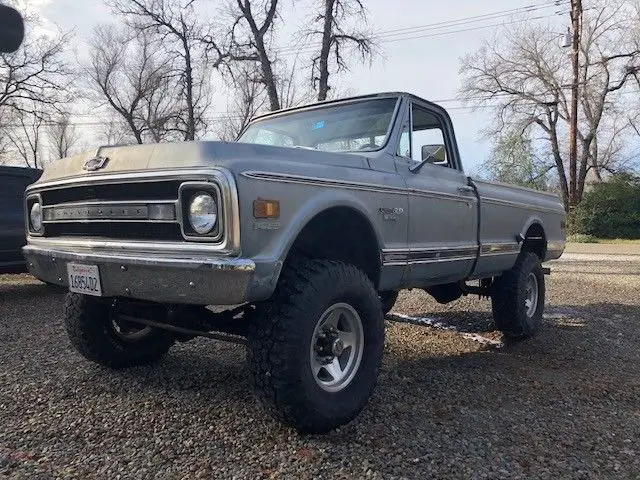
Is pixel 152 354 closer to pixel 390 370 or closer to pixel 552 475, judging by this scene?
pixel 390 370

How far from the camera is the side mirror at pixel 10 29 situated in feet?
9.69

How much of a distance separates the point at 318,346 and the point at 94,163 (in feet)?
5.41

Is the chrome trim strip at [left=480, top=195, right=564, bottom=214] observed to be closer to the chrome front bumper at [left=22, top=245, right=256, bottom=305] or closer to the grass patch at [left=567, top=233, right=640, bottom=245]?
the chrome front bumper at [left=22, top=245, right=256, bottom=305]

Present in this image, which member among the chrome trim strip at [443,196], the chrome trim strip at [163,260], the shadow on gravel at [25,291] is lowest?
the shadow on gravel at [25,291]

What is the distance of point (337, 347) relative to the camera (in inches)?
130

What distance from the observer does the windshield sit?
4270 mm

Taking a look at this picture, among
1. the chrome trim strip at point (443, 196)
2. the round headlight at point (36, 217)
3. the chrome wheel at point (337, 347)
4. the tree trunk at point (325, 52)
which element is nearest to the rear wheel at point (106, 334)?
the round headlight at point (36, 217)

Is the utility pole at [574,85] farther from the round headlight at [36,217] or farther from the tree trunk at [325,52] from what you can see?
the round headlight at [36,217]

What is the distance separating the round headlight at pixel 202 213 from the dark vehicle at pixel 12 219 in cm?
599

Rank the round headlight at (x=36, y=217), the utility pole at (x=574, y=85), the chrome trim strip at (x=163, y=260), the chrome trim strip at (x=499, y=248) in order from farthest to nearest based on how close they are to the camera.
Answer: the utility pole at (x=574, y=85), the chrome trim strip at (x=499, y=248), the round headlight at (x=36, y=217), the chrome trim strip at (x=163, y=260)

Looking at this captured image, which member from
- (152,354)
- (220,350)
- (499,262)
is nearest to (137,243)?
(152,354)

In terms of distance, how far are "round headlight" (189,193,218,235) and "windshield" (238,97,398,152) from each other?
5.15 feet

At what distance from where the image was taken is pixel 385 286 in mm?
3959

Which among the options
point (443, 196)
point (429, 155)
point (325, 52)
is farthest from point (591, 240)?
point (429, 155)
